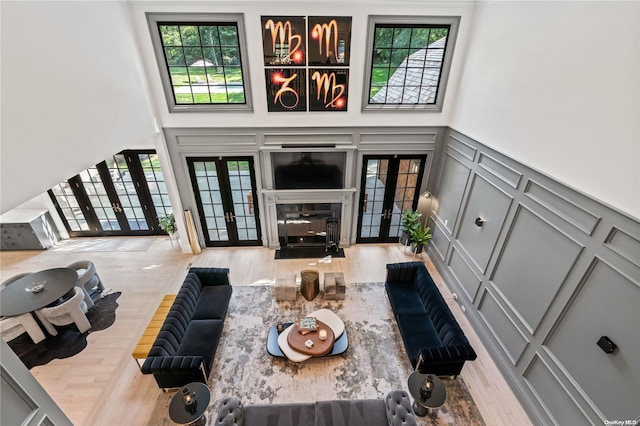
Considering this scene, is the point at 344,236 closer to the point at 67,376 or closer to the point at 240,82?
the point at 240,82

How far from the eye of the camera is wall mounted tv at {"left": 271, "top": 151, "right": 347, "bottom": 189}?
19.8ft

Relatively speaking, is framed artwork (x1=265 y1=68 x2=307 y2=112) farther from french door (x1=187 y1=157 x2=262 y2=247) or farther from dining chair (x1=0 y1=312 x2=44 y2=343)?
dining chair (x1=0 y1=312 x2=44 y2=343)

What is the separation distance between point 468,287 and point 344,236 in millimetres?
2824

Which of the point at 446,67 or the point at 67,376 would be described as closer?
the point at 67,376

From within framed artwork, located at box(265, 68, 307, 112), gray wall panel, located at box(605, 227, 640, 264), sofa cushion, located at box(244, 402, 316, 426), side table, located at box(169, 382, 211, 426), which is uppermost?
framed artwork, located at box(265, 68, 307, 112)

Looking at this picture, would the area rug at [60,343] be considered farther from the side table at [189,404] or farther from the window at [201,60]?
the window at [201,60]

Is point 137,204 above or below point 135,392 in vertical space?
above

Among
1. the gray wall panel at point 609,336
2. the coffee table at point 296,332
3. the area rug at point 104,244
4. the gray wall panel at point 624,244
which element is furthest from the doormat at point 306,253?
the gray wall panel at point 624,244

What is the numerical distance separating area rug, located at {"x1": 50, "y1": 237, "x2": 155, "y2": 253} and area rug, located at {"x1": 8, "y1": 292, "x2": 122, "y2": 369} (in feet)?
6.61

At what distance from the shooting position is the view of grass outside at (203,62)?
5.00 meters

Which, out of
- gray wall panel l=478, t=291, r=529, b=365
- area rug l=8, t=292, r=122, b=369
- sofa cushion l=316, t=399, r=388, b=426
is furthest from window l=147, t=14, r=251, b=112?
gray wall panel l=478, t=291, r=529, b=365

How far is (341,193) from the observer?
6.40 metres

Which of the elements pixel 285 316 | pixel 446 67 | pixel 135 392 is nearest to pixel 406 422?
pixel 285 316

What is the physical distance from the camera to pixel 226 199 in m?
6.53
